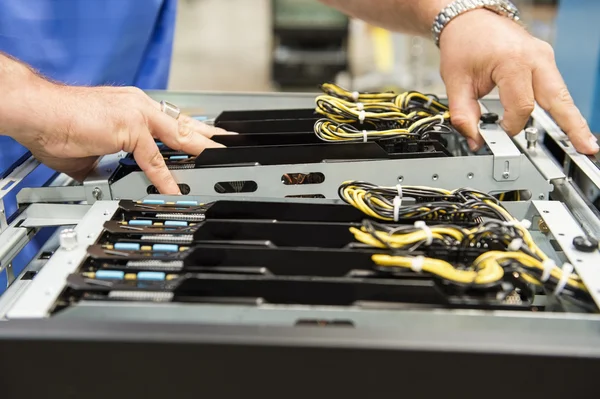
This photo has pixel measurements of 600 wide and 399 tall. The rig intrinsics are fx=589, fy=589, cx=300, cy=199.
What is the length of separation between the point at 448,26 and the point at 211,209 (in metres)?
0.56

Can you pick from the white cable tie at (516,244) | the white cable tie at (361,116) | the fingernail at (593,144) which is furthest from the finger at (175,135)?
the fingernail at (593,144)

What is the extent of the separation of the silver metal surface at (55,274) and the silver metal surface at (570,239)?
20.6 inches

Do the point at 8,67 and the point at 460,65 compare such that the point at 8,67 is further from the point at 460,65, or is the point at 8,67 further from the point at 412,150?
the point at 460,65

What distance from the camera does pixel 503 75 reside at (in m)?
0.92

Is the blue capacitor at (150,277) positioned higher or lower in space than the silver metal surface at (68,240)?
lower

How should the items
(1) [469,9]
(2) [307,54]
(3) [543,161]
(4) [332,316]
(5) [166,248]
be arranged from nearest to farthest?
(4) [332,316] < (5) [166,248] < (3) [543,161] < (1) [469,9] < (2) [307,54]

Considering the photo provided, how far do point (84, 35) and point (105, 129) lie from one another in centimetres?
42

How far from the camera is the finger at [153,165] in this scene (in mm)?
777

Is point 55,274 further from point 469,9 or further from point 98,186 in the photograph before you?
point 469,9

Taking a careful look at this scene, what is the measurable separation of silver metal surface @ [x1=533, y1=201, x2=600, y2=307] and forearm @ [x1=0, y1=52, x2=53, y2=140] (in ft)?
2.08

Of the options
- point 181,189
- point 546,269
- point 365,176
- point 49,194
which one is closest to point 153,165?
point 181,189

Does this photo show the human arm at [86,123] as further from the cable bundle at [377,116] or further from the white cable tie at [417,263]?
the white cable tie at [417,263]

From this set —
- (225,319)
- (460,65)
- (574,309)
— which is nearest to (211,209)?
(225,319)

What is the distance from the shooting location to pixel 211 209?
702 mm
